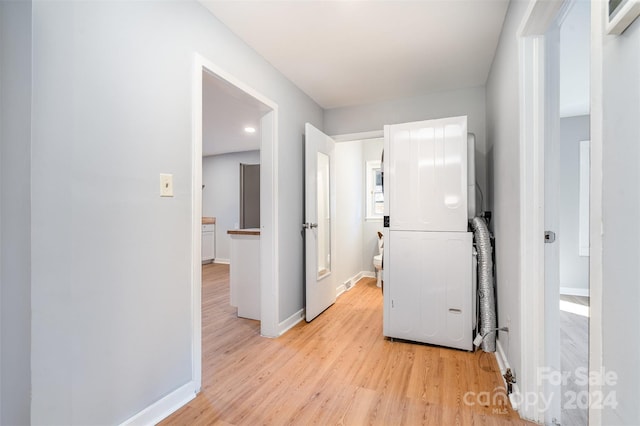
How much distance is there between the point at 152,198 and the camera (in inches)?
60.3

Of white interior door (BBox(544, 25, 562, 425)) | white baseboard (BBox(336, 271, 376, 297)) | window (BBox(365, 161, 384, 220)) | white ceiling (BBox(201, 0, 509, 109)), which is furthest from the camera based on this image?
window (BBox(365, 161, 384, 220))

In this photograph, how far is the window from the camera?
16.4ft

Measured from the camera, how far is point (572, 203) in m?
3.75

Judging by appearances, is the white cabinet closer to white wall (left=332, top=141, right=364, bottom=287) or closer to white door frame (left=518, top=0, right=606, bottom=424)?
white wall (left=332, top=141, right=364, bottom=287)

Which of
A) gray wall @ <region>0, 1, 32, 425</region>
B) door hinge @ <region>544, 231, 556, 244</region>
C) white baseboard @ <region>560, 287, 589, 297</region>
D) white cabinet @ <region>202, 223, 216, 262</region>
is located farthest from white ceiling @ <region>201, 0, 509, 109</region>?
white cabinet @ <region>202, 223, 216, 262</region>

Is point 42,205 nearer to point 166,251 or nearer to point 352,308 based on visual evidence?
point 166,251

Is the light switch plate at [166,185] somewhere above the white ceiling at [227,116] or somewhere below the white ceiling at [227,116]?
below

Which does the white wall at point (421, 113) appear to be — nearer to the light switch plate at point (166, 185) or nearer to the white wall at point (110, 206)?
the white wall at point (110, 206)

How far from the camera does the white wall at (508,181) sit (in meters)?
1.61

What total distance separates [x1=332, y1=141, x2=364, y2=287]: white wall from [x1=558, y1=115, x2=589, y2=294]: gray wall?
2.68m

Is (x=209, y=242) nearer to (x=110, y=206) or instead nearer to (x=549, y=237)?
(x=110, y=206)

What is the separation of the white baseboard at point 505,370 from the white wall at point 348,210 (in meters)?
1.96

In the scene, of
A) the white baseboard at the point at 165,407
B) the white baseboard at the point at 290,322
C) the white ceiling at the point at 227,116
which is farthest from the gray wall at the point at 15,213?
the white baseboard at the point at 290,322

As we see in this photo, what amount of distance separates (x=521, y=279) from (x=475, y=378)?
846 mm
